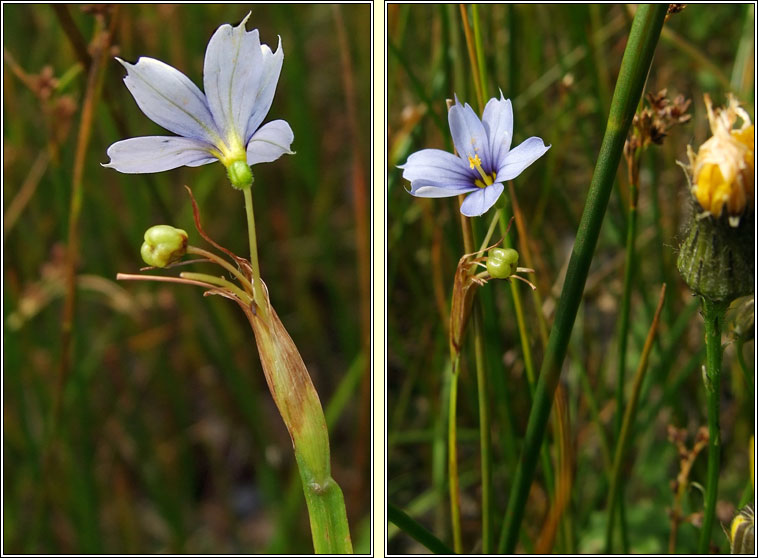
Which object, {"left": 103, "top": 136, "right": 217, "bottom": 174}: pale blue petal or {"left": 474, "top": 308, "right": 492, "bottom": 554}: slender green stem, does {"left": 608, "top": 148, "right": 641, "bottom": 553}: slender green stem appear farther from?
{"left": 103, "top": 136, "right": 217, "bottom": 174}: pale blue petal

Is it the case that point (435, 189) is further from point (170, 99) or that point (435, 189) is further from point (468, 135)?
point (170, 99)

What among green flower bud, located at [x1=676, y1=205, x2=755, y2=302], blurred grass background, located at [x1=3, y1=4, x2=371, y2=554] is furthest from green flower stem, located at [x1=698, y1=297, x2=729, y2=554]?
blurred grass background, located at [x1=3, y1=4, x2=371, y2=554]

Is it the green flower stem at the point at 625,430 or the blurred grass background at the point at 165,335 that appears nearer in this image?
the green flower stem at the point at 625,430

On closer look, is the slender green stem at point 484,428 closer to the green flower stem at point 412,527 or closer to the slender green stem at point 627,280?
the green flower stem at point 412,527

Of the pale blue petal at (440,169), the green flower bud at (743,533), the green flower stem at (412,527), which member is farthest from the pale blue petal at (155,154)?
the green flower bud at (743,533)

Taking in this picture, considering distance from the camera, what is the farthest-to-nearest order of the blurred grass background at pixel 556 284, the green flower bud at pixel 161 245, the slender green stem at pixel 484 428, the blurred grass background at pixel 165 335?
the blurred grass background at pixel 165 335 < the blurred grass background at pixel 556 284 < the slender green stem at pixel 484 428 < the green flower bud at pixel 161 245

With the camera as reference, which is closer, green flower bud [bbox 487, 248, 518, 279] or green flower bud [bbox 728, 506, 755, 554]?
green flower bud [bbox 487, 248, 518, 279]
